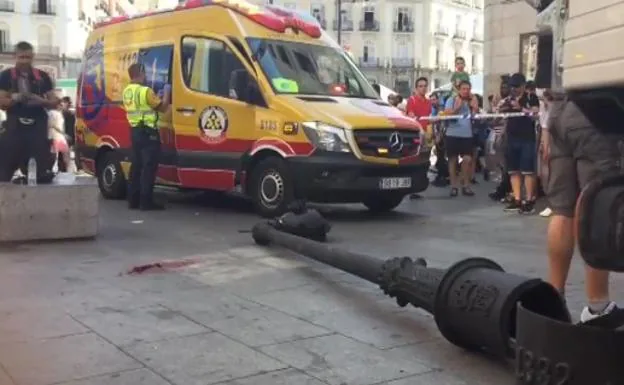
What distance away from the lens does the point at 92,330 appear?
193 inches

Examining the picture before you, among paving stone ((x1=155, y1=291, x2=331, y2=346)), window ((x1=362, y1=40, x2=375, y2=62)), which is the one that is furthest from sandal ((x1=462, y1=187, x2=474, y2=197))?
window ((x1=362, y1=40, x2=375, y2=62))

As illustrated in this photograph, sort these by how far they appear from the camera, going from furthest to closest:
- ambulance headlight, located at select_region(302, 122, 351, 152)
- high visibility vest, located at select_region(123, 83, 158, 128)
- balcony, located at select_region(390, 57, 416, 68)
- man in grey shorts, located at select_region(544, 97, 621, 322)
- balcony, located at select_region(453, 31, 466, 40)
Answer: balcony, located at select_region(453, 31, 466, 40), balcony, located at select_region(390, 57, 416, 68), high visibility vest, located at select_region(123, 83, 158, 128), ambulance headlight, located at select_region(302, 122, 351, 152), man in grey shorts, located at select_region(544, 97, 621, 322)

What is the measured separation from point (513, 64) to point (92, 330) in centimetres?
1714

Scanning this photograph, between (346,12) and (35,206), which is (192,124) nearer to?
(35,206)

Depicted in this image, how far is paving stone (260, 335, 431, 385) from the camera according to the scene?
13.6 ft

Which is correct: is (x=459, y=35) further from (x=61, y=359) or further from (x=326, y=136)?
(x=61, y=359)

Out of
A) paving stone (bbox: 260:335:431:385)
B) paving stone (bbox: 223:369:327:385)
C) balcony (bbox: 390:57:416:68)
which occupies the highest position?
balcony (bbox: 390:57:416:68)

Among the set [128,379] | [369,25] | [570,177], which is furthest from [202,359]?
[369,25]

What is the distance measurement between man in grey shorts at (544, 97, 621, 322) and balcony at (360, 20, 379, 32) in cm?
9040

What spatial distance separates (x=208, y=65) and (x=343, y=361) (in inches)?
274

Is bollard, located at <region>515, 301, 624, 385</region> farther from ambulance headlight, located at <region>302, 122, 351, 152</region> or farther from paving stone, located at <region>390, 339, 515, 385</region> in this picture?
ambulance headlight, located at <region>302, 122, 351, 152</region>

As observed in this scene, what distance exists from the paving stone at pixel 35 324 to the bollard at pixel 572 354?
256 cm

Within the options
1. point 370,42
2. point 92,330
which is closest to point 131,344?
point 92,330

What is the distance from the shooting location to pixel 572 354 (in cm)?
348
